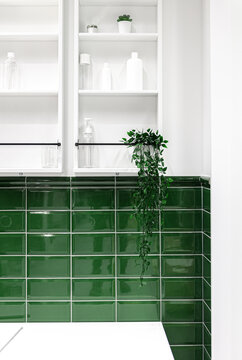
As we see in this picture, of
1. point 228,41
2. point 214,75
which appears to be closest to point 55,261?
point 214,75

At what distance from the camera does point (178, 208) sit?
189 centimetres

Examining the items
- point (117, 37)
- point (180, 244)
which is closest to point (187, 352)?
point (180, 244)

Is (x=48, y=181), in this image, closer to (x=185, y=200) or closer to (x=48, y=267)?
(x=48, y=267)

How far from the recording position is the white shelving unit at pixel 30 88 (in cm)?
184

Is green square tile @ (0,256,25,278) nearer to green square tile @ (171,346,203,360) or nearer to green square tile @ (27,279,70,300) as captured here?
green square tile @ (27,279,70,300)

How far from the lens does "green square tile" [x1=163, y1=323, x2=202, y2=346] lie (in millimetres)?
Result: 1889

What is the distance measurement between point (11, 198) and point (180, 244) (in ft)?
2.70

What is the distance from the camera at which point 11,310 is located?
73.9 inches

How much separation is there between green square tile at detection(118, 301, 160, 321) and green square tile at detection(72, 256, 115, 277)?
0.53 ft

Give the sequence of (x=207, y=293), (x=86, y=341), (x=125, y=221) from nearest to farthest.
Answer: (x=86, y=341) → (x=207, y=293) → (x=125, y=221)

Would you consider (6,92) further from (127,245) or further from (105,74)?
(127,245)

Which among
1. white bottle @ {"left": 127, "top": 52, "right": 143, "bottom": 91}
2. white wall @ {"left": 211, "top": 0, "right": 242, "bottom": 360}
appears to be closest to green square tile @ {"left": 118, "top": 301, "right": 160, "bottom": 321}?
white wall @ {"left": 211, "top": 0, "right": 242, "bottom": 360}

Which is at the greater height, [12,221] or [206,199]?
[206,199]

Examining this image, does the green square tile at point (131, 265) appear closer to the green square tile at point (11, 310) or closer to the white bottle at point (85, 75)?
the green square tile at point (11, 310)
